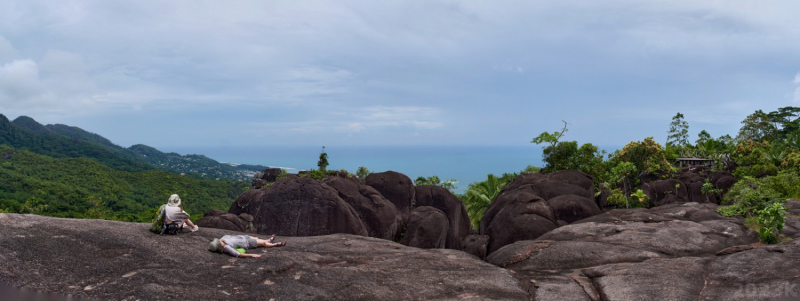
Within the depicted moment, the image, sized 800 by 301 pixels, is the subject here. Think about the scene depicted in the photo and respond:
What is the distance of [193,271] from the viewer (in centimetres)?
1054

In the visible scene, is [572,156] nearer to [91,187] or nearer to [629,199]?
[629,199]

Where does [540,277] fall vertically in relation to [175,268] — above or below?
below

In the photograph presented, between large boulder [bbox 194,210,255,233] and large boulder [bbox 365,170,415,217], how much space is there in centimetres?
1233

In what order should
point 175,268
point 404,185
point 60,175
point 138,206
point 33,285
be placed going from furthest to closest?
1. point 60,175
2. point 138,206
3. point 404,185
4. point 175,268
5. point 33,285

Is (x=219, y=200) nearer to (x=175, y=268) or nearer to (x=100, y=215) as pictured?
(x=100, y=215)

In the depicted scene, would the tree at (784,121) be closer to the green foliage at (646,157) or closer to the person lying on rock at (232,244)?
the green foliage at (646,157)

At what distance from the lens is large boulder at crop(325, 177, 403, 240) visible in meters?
26.7

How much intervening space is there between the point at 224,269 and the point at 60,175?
8653 cm

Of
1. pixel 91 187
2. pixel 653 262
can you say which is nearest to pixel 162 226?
pixel 653 262

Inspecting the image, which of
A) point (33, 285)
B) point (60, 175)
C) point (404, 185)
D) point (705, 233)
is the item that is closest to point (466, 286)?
point (33, 285)

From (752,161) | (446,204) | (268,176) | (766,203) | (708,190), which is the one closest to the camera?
(766,203)

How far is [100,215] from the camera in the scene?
41094mm

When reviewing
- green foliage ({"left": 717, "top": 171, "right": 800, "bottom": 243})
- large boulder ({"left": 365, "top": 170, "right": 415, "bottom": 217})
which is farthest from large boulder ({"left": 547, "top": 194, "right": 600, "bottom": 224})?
large boulder ({"left": 365, "top": 170, "right": 415, "bottom": 217})

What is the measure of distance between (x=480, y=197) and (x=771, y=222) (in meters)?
29.1
